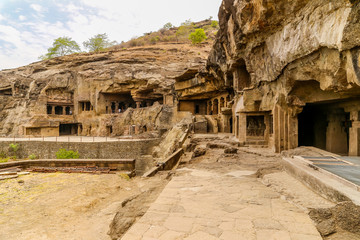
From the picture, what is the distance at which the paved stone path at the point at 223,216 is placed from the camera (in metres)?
2.36

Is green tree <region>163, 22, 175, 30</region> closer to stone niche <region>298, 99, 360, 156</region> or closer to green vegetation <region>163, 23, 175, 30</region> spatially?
green vegetation <region>163, 23, 175, 30</region>

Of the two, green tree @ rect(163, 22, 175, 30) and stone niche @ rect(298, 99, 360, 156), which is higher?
green tree @ rect(163, 22, 175, 30)

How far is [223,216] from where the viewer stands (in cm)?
285

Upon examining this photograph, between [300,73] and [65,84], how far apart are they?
34.3m

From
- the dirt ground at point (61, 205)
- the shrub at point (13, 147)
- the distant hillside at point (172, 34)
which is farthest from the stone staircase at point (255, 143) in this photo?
the distant hillside at point (172, 34)

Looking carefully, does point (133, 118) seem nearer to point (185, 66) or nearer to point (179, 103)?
point (179, 103)

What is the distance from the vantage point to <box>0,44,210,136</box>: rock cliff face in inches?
1082

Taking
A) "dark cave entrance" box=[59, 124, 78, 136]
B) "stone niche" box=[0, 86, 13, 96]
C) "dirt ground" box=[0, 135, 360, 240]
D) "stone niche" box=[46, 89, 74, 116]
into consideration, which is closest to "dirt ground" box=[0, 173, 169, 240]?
"dirt ground" box=[0, 135, 360, 240]

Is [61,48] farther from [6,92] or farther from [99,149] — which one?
[99,149]

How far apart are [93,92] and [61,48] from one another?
81.7 feet

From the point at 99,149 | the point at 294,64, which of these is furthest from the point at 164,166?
the point at 99,149

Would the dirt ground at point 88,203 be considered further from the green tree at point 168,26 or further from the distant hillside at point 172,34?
the green tree at point 168,26

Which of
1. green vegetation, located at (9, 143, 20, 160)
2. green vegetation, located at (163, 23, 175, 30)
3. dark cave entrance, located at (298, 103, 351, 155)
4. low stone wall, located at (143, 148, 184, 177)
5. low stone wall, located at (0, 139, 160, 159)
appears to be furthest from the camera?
green vegetation, located at (163, 23, 175, 30)

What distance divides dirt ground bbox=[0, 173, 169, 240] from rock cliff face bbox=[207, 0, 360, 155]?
6.28 meters
